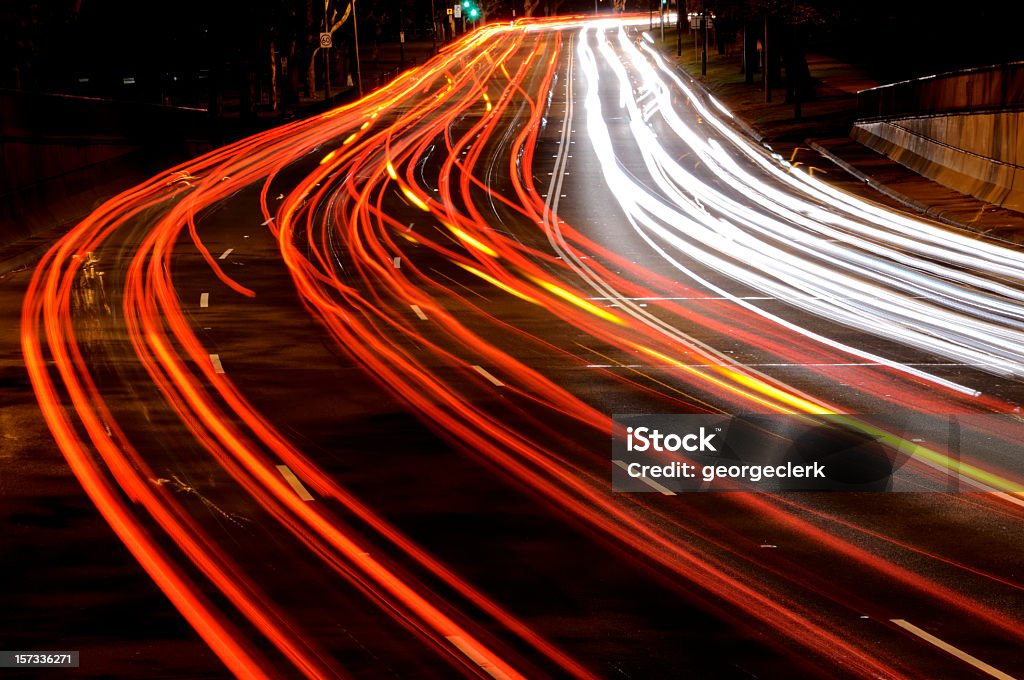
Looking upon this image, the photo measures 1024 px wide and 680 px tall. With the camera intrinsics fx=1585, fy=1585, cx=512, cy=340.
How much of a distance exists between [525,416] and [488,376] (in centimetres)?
243

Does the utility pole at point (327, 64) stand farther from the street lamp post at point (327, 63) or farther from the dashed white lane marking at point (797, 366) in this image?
the dashed white lane marking at point (797, 366)

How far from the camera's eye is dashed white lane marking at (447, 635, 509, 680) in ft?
27.8

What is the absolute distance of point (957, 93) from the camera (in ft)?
128

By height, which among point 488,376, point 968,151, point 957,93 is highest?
point 957,93

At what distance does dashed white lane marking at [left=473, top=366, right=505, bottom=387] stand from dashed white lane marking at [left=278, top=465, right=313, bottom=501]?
4385mm

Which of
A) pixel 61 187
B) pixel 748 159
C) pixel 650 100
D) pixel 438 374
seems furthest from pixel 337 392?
pixel 650 100

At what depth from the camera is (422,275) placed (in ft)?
91.9

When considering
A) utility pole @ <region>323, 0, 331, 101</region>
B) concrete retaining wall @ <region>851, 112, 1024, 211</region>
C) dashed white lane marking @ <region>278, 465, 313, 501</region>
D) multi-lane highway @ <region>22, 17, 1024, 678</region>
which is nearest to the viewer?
multi-lane highway @ <region>22, 17, 1024, 678</region>

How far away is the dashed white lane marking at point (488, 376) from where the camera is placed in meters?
17.8

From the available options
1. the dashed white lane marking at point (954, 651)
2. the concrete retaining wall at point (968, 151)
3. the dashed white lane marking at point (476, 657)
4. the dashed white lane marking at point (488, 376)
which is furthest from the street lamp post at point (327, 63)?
the dashed white lane marking at point (954, 651)

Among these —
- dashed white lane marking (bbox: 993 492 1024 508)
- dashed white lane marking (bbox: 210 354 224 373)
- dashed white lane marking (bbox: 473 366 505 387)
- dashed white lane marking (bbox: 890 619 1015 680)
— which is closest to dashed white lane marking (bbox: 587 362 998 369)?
dashed white lane marking (bbox: 473 366 505 387)

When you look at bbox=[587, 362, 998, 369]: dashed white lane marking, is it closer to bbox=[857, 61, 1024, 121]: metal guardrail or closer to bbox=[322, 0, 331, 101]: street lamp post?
bbox=[857, 61, 1024, 121]: metal guardrail

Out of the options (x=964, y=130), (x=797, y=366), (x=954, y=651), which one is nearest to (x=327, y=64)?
(x=964, y=130)

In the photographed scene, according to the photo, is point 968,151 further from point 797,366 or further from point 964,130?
point 797,366
